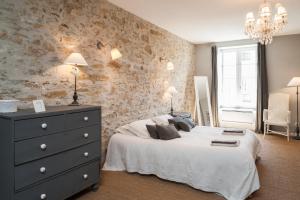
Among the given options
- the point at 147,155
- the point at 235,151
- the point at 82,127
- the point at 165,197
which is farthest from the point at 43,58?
the point at 235,151

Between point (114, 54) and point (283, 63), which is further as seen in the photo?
point (283, 63)

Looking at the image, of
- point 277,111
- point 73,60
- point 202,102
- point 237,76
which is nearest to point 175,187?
point 73,60

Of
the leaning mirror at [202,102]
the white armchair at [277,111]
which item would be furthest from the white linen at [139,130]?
the white armchair at [277,111]

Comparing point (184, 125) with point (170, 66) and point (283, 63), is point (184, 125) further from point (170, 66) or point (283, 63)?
point (283, 63)

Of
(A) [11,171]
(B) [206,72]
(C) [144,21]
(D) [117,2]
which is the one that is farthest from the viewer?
(B) [206,72]

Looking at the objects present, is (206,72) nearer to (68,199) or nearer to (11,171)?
(68,199)

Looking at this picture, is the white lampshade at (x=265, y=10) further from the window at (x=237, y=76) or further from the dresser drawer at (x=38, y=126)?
the window at (x=237, y=76)

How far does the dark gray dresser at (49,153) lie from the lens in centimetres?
195

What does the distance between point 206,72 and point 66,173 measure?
18.8 ft

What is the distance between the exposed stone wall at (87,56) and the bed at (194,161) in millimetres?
→ 449

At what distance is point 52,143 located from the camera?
89.1 inches

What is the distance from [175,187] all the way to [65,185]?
1384mm

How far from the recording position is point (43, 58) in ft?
8.92

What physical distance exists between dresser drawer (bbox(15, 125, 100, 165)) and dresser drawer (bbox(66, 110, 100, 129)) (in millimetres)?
57
